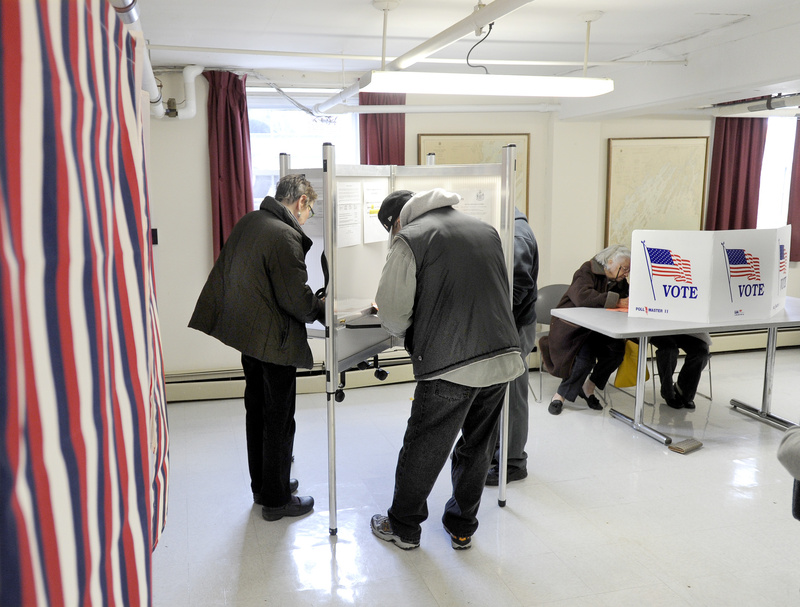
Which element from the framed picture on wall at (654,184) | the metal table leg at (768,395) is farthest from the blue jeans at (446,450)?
the framed picture on wall at (654,184)

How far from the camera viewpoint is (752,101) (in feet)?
17.1

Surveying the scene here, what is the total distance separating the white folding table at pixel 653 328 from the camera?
12.7ft

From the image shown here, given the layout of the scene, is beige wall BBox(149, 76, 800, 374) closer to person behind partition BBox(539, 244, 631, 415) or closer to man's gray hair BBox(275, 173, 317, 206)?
person behind partition BBox(539, 244, 631, 415)

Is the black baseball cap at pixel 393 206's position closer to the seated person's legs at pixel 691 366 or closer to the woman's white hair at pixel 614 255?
the woman's white hair at pixel 614 255

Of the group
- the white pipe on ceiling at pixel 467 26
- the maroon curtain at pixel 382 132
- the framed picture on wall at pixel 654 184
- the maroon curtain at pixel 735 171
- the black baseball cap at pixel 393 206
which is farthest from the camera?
the maroon curtain at pixel 735 171

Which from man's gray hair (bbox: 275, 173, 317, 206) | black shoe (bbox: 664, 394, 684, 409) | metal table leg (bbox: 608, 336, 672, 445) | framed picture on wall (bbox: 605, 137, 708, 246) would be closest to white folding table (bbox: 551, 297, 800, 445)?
metal table leg (bbox: 608, 336, 672, 445)

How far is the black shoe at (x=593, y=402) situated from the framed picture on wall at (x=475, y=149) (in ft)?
5.35

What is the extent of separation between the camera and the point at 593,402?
4594 mm

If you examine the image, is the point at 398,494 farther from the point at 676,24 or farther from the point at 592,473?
the point at 676,24

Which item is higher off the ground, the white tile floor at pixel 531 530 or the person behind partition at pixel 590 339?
the person behind partition at pixel 590 339

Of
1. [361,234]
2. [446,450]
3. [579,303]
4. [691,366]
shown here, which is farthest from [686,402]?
[361,234]

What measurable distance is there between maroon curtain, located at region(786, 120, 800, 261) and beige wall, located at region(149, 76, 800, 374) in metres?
0.17

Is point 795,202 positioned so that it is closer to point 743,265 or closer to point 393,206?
point 743,265

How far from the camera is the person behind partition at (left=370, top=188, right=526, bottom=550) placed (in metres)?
2.49
